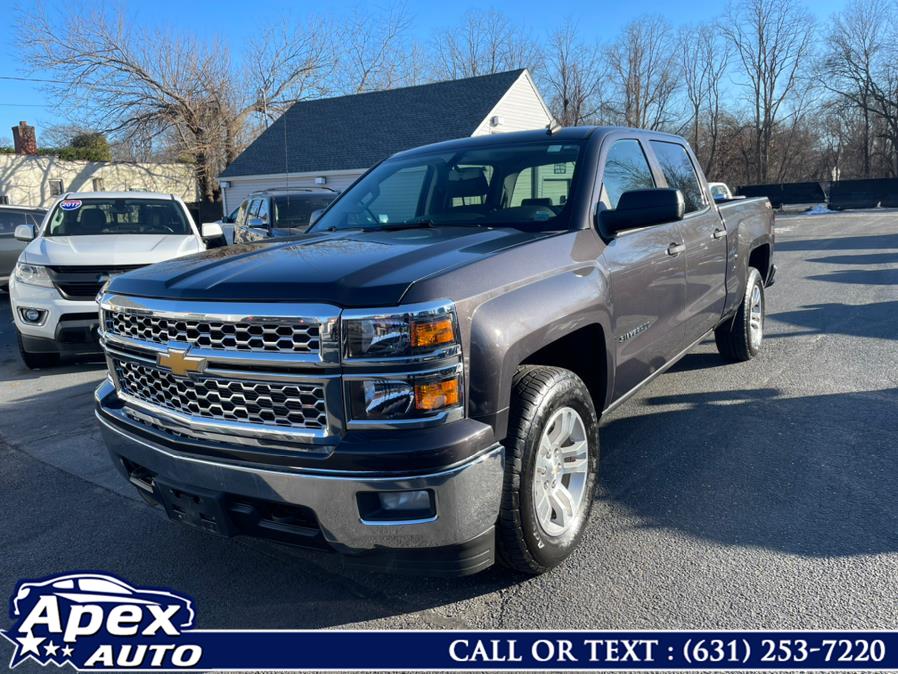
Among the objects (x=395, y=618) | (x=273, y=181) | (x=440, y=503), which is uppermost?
(x=273, y=181)

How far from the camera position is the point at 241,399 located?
246 centimetres

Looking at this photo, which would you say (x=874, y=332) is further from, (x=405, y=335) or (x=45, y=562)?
(x=45, y=562)

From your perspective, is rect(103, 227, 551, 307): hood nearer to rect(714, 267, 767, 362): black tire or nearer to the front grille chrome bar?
the front grille chrome bar

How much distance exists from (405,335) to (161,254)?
5.86 metres

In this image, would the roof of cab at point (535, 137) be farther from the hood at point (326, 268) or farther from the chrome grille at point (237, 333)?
the chrome grille at point (237, 333)

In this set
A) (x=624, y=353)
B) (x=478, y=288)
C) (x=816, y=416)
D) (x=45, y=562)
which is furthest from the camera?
(x=816, y=416)

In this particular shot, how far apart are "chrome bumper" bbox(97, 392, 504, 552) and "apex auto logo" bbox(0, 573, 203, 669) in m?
0.68

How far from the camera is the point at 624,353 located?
346 cm

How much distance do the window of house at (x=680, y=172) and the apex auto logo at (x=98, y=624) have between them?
3.78 metres

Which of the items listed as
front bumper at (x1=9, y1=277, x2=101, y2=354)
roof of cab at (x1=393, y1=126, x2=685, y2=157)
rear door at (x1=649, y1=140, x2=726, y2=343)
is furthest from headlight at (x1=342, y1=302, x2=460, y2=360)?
front bumper at (x1=9, y1=277, x2=101, y2=354)

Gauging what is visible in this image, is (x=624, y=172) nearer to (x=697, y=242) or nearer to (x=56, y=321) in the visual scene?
(x=697, y=242)

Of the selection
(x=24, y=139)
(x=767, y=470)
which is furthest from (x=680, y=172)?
(x=24, y=139)

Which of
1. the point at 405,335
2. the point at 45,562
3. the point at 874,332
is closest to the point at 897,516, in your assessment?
the point at 405,335

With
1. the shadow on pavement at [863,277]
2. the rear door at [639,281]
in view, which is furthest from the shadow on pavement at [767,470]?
the shadow on pavement at [863,277]
